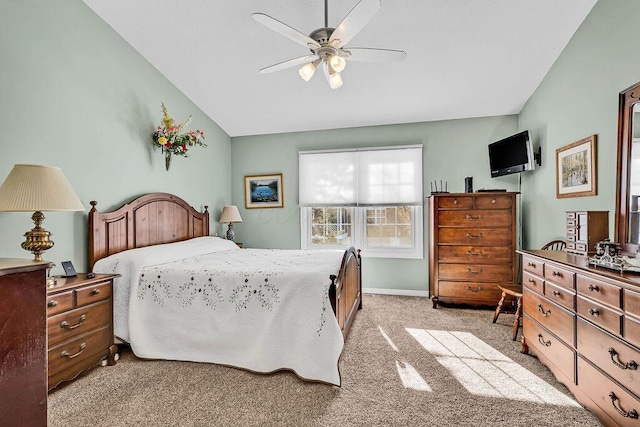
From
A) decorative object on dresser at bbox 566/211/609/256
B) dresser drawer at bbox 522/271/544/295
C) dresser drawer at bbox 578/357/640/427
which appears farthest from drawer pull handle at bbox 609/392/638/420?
decorative object on dresser at bbox 566/211/609/256

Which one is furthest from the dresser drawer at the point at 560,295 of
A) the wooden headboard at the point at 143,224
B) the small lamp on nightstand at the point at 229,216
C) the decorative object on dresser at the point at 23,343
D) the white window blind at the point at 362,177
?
the small lamp on nightstand at the point at 229,216

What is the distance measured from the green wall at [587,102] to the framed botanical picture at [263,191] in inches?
140

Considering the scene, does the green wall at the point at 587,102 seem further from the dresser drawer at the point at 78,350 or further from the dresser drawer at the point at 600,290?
the dresser drawer at the point at 78,350

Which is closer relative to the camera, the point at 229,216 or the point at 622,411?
the point at 622,411

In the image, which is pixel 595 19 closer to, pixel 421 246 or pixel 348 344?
pixel 421 246

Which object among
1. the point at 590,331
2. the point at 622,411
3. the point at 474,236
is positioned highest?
the point at 474,236

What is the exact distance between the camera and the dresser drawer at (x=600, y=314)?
162 centimetres

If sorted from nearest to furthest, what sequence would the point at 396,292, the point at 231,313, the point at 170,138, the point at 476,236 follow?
the point at 231,313
the point at 170,138
the point at 476,236
the point at 396,292

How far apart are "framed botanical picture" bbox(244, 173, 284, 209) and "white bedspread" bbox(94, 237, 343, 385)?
7.73 ft

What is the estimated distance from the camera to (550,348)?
89.4 inches

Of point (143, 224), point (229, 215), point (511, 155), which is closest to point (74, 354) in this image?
point (143, 224)

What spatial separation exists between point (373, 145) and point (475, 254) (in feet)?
6.91

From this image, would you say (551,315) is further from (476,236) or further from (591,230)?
(476,236)

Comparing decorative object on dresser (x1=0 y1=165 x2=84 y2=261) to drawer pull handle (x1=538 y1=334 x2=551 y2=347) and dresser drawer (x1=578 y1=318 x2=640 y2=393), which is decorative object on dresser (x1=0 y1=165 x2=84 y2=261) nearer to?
dresser drawer (x1=578 y1=318 x2=640 y2=393)
